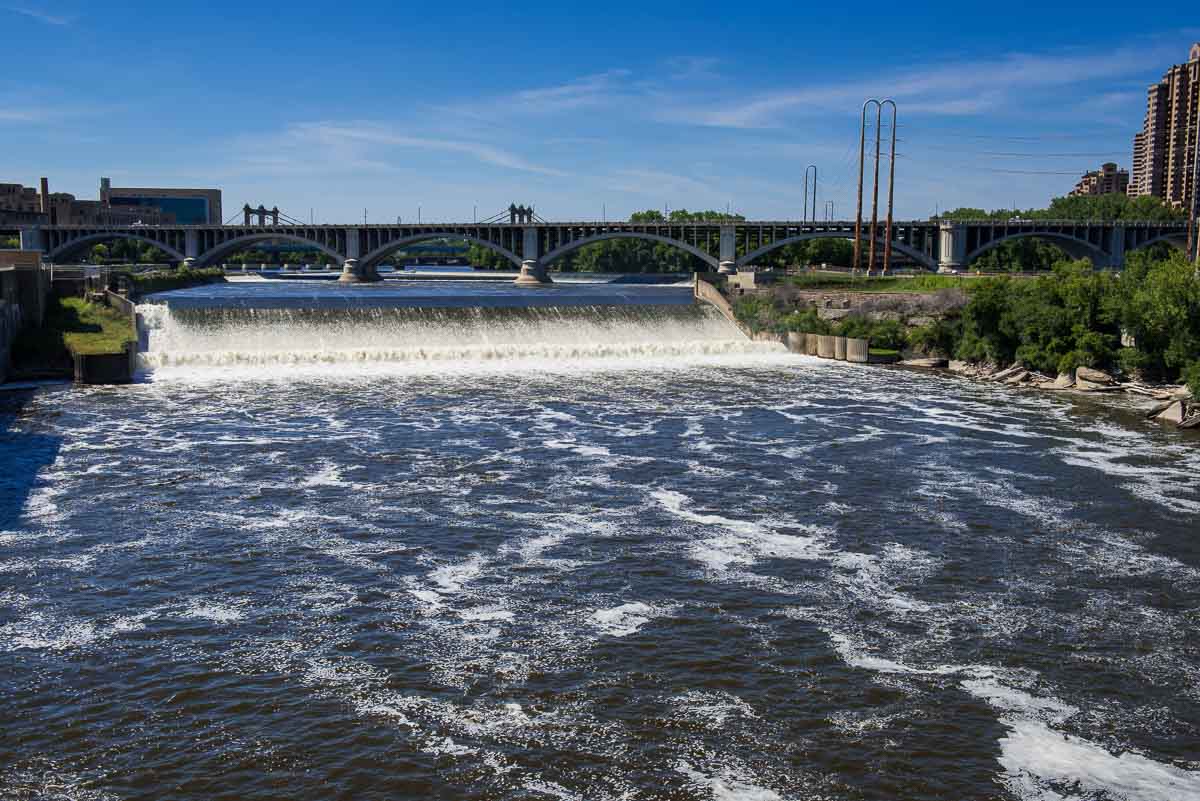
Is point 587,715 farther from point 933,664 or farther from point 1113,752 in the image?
point 1113,752

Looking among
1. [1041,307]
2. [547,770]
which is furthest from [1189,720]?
[1041,307]

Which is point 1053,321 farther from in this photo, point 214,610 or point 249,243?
point 249,243

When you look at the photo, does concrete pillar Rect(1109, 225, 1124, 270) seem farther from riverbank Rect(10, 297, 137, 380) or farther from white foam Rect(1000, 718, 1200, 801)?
white foam Rect(1000, 718, 1200, 801)

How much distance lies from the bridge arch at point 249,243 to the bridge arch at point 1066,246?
6166 cm

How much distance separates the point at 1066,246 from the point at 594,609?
105507 millimetres

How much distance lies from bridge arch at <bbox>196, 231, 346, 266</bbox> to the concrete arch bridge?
5.5 inches

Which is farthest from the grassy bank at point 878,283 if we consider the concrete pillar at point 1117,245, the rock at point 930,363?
the concrete pillar at point 1117,245

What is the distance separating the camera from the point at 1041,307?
45281mm

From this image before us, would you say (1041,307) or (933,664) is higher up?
(1041,307)

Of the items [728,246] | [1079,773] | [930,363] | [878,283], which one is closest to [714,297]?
[878,283]

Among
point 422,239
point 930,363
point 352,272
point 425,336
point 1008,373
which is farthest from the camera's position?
point 352,272

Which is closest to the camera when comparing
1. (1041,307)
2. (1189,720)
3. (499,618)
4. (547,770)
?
(547,770)

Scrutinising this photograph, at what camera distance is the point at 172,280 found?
84.2m

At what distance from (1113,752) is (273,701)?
9.84 metres
